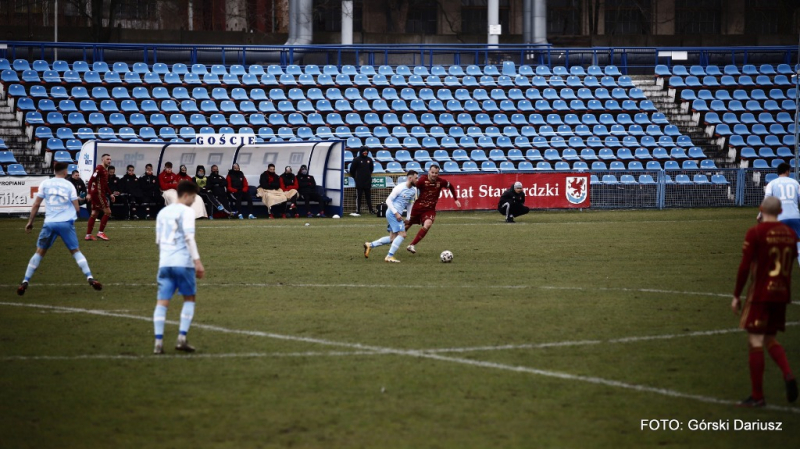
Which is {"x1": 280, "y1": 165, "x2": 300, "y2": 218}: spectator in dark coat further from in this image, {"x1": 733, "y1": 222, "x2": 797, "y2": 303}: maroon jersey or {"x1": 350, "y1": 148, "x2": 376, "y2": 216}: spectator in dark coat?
{"x1": 733, "y1": 222, "x2": 797, "y2": 303}: maroon jersey

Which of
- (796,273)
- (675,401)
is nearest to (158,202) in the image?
(796,273)

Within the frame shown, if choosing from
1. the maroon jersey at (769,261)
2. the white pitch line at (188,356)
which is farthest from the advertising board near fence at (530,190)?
the maroon jersey at (769,261)

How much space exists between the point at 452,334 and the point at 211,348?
9.13 ft

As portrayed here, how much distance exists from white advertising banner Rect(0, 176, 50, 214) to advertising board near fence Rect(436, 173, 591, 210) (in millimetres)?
13276

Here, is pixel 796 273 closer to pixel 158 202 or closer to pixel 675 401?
pixel 675 401

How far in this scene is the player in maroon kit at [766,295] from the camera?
7.75 metres

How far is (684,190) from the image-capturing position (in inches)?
1334

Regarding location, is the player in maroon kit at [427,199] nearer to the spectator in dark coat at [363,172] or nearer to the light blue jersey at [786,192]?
the light blue jersey at [786,192]

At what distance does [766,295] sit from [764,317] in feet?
0.60

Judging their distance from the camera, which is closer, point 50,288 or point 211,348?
point 211,348

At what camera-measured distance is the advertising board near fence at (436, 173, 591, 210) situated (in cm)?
3238

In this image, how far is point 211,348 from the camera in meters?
10.3

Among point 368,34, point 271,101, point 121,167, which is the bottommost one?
point 121,167

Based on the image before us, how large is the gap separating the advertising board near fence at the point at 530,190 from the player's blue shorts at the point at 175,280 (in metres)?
22.5
